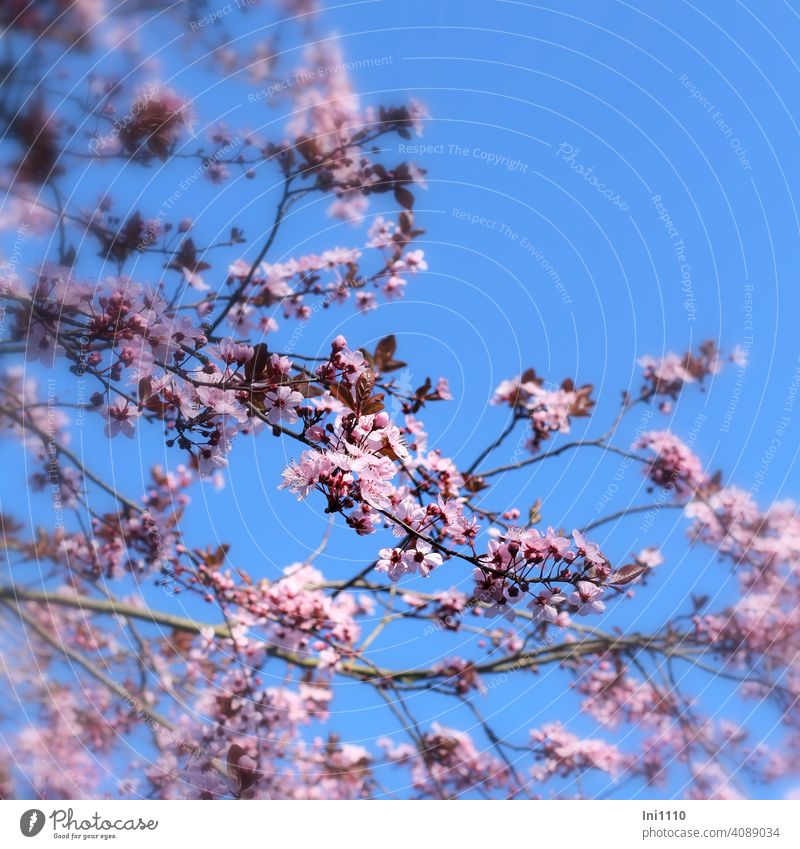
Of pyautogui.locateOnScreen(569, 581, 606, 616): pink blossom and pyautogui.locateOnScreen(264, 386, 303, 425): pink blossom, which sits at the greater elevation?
pyautogui.locateOnScreen(264, 386, 303, 425): pink blossom

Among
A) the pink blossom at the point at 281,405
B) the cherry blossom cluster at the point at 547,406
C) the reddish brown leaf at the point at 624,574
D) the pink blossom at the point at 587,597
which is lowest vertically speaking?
the pink blossom at the point at 587,597

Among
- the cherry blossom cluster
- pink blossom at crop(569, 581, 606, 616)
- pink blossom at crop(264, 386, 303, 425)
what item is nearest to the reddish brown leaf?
pink blossom at crop(569, 581, 606, 616)

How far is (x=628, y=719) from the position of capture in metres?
7.46

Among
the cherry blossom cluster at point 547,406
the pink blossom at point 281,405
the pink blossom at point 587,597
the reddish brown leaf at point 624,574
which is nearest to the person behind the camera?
the reddish brown leaf at point 624,574

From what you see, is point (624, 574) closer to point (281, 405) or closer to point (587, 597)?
point (587, 597)

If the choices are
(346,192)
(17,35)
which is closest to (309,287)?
(346,192)

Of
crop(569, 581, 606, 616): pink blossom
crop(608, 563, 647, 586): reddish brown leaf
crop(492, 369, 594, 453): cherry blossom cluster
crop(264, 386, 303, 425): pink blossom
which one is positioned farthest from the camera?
crop(492, 369, 594, 453): cherry blossom cluster

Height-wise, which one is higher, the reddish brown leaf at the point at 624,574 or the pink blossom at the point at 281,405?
the pink blossom at the point at 281,405

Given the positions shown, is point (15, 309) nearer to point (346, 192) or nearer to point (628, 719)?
point (346, 192)

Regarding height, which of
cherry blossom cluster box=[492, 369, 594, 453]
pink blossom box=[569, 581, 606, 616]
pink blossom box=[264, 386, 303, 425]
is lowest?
pink blossom box=[569, 581, 606, 616]

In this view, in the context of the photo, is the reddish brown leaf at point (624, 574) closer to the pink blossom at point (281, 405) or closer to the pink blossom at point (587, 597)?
the pink blossom at point (587, 597)

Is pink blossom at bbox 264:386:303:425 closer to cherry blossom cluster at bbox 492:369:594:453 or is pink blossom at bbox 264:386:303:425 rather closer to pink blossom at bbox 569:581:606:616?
pink blossom at bbox 569:581:606:616

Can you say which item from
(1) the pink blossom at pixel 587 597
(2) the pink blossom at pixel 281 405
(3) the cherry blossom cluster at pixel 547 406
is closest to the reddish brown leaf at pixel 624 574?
(1) the pink blossom at pixel 587 597

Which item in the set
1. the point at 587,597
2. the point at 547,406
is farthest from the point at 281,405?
the point at 547,406
